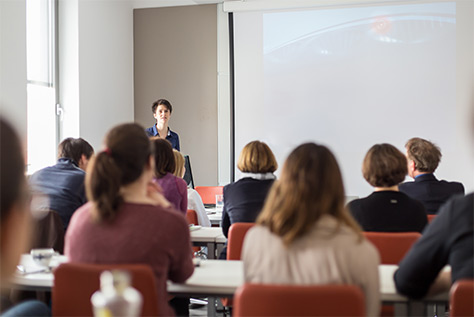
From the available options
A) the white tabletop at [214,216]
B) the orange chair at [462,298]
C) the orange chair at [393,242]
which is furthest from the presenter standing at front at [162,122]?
the orange chair at [462,298]

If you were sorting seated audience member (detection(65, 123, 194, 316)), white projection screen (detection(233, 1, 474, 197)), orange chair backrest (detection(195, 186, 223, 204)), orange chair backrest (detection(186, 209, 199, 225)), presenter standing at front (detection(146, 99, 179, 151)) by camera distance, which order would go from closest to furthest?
seated audience member (detection(65, 123, 194, 316)) → orange chair backrest (detection(186, 209, 199, 225)) → orange chair backrest (detection(195, 186, 223, 204)) → presenter standing at front (detection(146, 99, 179, 151)) → white projection screen (detection(233, 1, 474, 197))

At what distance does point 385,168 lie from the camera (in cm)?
282

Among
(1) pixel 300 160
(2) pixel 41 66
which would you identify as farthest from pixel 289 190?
(2) pixel 41 66

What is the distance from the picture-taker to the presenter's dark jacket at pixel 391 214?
2742 mm

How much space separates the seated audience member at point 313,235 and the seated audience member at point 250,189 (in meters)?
1.58

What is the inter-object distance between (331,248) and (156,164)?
1.94 meters

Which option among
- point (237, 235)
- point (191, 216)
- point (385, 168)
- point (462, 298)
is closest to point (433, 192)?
point (385, 168)

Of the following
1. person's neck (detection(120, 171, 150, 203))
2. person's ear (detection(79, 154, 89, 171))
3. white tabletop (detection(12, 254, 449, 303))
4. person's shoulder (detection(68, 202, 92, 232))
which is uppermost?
person's ear (detection(79, 154, 89, 171))

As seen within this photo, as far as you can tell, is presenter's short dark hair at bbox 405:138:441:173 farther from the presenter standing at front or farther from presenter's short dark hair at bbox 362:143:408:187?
the presenter standing at front

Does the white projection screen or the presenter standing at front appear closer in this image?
the presenter standing at front

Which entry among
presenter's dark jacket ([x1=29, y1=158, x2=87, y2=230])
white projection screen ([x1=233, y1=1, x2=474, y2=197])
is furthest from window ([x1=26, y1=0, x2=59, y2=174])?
A: presenter's dark jacket ([x1=29, y1=158, x2=87, y2=230])

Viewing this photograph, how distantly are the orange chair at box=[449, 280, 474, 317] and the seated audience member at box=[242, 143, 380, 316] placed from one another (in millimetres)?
221

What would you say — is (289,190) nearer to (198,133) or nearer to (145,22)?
(198,133)

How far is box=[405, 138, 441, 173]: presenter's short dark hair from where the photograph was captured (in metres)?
3.58
